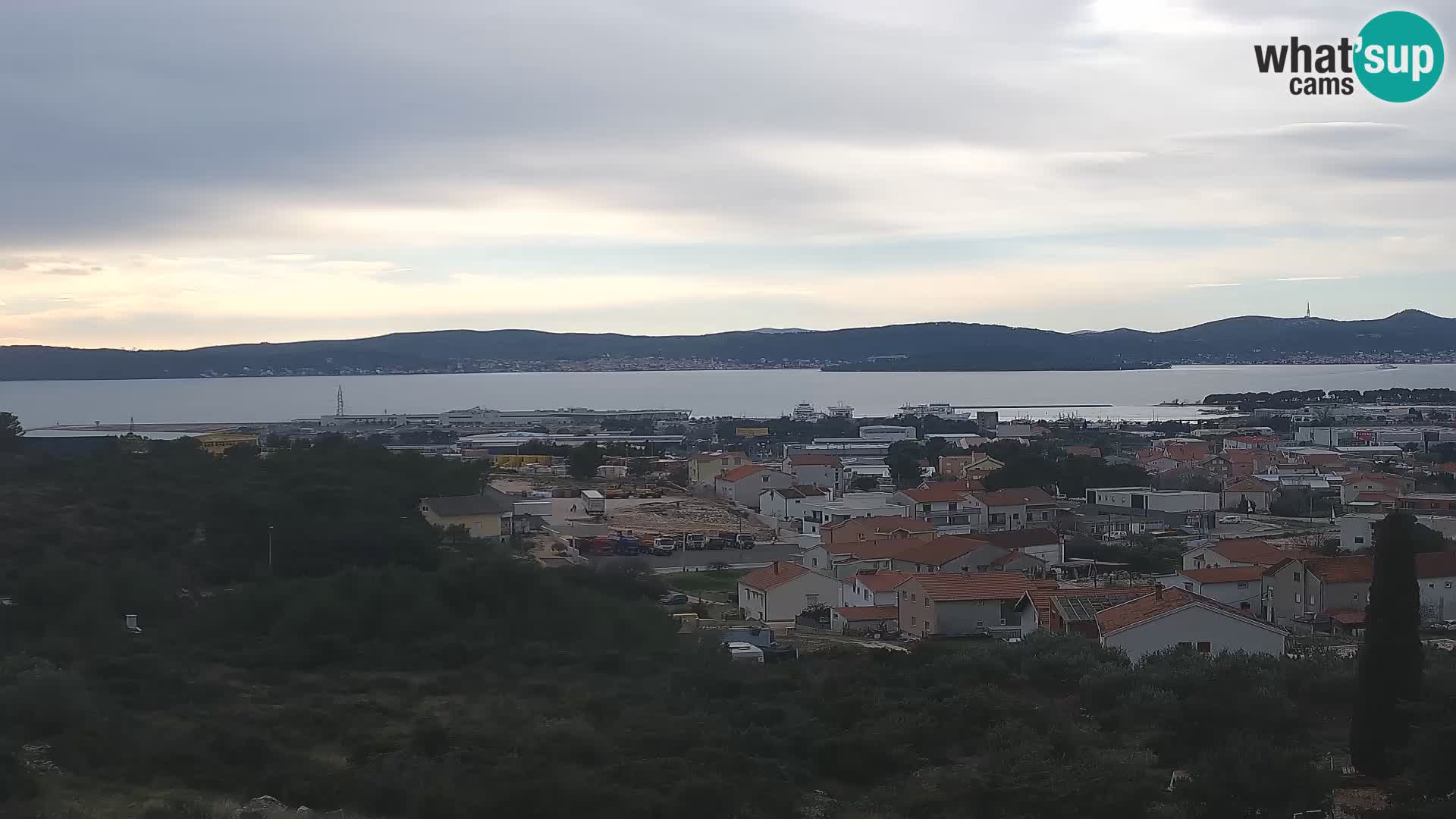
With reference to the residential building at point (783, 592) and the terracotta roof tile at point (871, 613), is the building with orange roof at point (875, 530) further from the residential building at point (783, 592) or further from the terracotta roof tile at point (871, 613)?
the terracotta roof tile at point (871, 613)

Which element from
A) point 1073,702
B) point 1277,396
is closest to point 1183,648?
point 1073,702

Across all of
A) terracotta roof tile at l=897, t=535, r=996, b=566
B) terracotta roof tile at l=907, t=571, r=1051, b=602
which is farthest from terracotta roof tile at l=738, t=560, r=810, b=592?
terracotta roof tile at l=897, t=535, r=996, b=566

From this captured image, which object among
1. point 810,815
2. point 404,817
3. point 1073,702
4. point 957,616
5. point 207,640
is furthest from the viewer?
point 957,616

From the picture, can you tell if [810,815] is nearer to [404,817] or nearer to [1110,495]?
[404,817]

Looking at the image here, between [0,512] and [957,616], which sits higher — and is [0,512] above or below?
above

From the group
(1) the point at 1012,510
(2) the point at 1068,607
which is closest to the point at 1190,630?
(2) the point at 1068,607

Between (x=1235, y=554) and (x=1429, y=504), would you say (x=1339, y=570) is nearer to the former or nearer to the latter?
(x=1235, y=554)

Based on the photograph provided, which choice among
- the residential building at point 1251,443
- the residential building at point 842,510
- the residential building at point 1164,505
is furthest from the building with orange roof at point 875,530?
the residential building at point 1251,443
